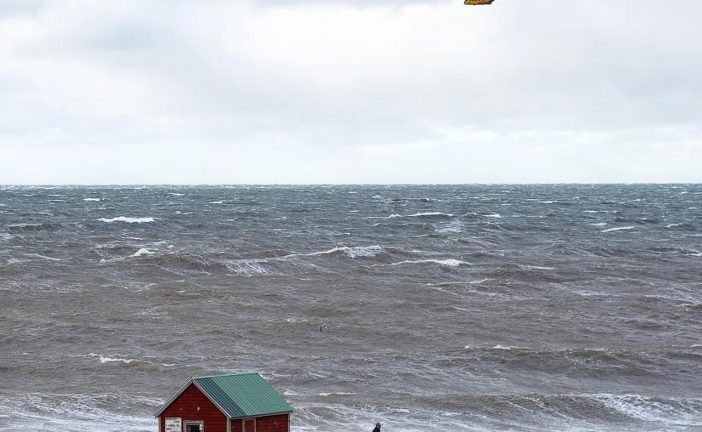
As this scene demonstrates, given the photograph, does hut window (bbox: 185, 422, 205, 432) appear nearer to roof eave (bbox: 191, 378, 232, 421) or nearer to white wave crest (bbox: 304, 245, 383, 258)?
roof eave (bbox: 191, 378, 232, 421)

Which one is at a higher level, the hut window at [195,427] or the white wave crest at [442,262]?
the white wave crest at [442,262]

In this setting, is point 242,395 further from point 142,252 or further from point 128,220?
point 128,220

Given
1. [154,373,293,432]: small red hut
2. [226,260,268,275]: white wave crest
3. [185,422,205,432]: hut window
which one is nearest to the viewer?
[154,373,293,432]: small red hut

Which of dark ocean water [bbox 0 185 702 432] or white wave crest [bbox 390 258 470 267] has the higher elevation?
white wave crest [bbox 390 258 470 267]

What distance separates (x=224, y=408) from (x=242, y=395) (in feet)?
3.09

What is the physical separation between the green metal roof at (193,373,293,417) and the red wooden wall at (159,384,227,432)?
248 mm

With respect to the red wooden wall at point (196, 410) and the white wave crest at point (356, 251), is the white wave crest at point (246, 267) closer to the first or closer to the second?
the white wave crest at point (356, 251)

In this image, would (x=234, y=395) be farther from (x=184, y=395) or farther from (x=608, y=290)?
(x=608, y=290)

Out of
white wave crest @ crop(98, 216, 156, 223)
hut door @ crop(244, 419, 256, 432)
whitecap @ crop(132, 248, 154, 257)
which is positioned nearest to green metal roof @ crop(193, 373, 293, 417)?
hut door @ crop(244, 419, 256, 432)

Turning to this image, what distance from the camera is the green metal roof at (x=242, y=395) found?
2784cm

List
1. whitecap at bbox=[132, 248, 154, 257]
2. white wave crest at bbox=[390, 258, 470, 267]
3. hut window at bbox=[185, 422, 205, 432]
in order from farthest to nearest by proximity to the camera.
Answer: whitecap at bbox=[132, 248, 154, 257], white wave crest at bbox=[390, 258, 470, 267], hut window at bbox=[185, 422, 205, 432]

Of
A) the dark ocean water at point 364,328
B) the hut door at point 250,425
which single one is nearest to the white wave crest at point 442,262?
the dark ocean water at point 364,328

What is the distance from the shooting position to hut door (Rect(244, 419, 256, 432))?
27.8 meters

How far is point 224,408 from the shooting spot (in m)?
27.6
